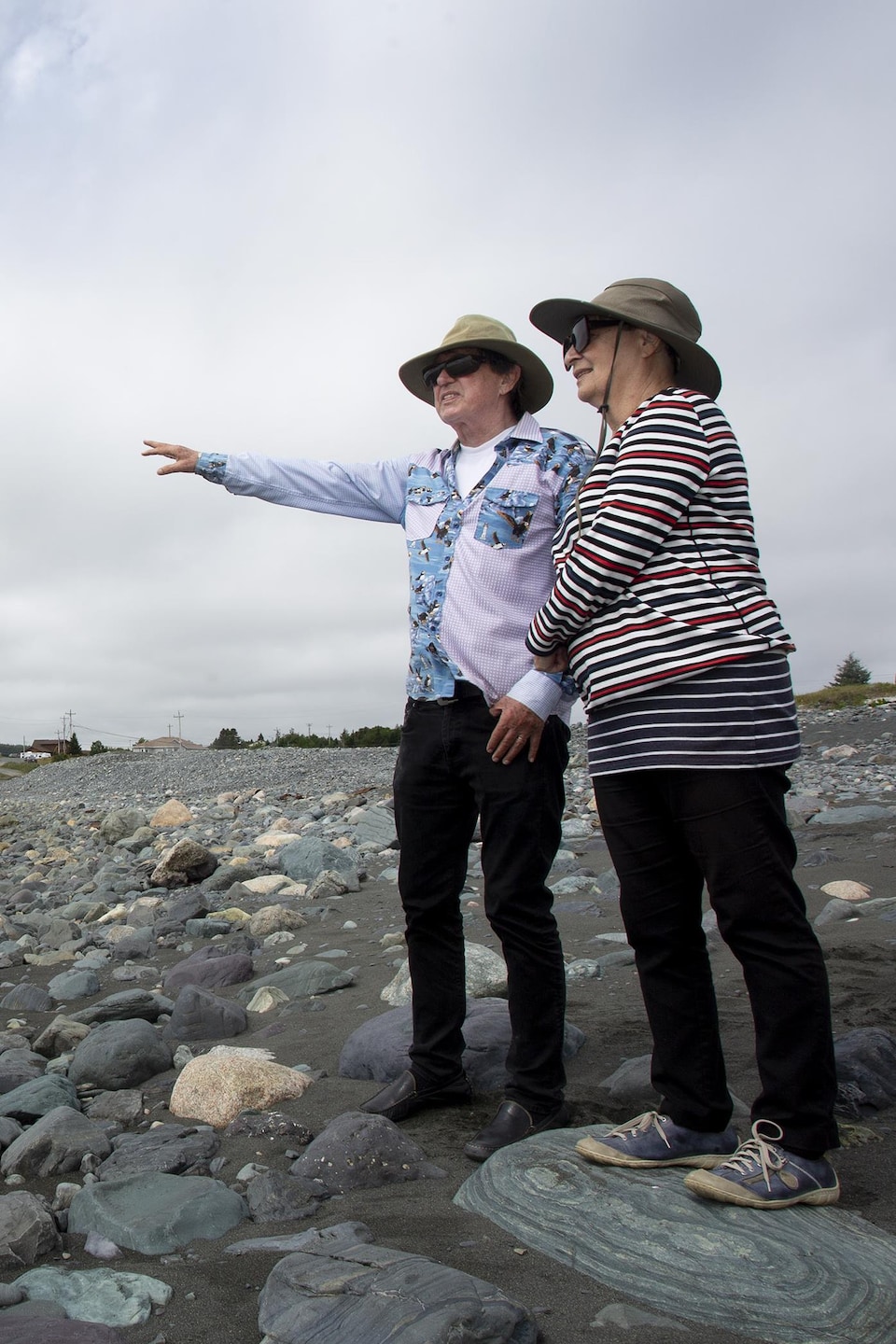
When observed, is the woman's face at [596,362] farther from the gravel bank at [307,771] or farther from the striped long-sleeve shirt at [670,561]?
the gravel bank at [307,771]

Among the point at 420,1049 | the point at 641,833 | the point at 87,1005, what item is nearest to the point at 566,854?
the point at 87,1005

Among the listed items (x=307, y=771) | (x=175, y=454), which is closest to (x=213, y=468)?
(x=175, y=454)

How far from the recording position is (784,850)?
2174mm

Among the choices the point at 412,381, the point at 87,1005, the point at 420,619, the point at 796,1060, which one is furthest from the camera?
the point at 87,1005

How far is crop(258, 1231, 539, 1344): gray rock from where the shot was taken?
1688 millimetres

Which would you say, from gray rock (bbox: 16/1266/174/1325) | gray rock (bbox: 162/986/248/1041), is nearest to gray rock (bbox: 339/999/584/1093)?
gray rock (bbox: 162/986/248/1041)

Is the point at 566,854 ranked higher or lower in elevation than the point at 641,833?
lower

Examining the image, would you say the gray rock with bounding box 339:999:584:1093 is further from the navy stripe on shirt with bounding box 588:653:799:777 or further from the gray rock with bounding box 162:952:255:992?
the gray rock with bounding box 162:952:255:992

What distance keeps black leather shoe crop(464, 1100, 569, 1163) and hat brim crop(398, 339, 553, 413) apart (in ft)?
6.74

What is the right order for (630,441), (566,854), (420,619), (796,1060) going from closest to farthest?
(796,1060) → (630,441) → (420,619) → (566,854)

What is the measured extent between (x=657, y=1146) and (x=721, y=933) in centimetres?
60

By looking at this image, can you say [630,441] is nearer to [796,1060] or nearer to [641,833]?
[641,833]

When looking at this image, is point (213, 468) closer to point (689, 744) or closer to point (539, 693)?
point (539, 693)

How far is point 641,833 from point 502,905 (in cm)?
59
